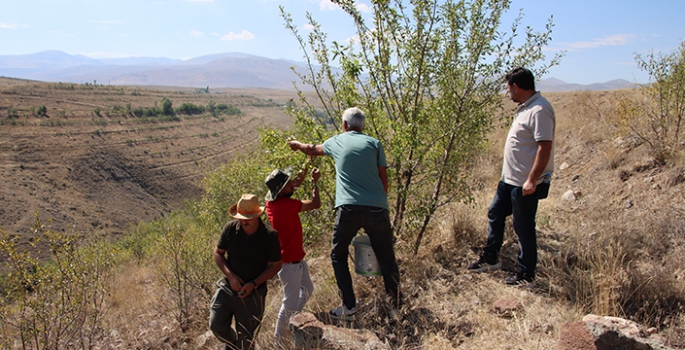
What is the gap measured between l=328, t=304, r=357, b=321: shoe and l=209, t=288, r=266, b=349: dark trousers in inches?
26.9

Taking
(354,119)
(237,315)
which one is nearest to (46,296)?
(237,315)

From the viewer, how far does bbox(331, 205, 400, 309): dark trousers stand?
3459mm

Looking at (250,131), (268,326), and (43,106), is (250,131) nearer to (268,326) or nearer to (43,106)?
(43,106)

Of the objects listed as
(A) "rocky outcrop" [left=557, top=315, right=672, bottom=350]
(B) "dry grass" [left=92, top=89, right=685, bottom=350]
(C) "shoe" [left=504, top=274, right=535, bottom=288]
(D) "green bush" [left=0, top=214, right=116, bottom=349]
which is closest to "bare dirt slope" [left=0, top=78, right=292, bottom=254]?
(D) "green bush" [left=0, top=214, right=116, bottom=349]

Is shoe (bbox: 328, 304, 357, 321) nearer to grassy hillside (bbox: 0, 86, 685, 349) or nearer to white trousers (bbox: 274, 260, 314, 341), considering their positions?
grassy hillside (bbox: 0, 86, 685, 349)

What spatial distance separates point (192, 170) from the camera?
53906 mm

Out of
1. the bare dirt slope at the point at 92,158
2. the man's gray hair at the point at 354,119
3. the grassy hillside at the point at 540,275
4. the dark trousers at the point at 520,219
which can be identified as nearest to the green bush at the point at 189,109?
the bare dirt slope at the point at 92,158

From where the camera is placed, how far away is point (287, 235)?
3.75 m

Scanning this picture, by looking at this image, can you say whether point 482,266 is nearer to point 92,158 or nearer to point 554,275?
point 554,275

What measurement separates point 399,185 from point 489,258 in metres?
1.18

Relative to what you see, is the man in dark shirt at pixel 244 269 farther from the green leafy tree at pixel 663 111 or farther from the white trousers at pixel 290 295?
the green leafy tree at pixel 663 111

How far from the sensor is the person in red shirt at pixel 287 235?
368 centimetres

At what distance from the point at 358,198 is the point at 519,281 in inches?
69.5

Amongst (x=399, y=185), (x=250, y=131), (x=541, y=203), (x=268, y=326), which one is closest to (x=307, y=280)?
(x=268, y=326)
